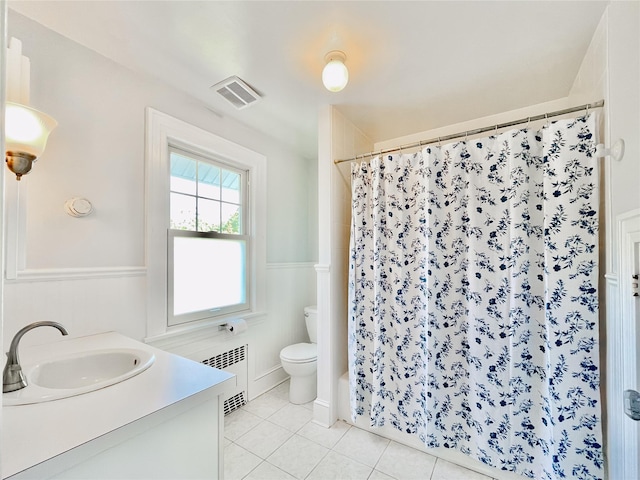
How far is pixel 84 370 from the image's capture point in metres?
1.26

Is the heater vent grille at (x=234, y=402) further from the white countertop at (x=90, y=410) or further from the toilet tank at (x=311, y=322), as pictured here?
the white countertop at (x=90, y=410)

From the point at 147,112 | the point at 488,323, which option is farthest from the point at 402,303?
the point at 147,112

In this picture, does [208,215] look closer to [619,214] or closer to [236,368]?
[236,368]

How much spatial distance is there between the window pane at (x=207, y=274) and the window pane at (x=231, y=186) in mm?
357

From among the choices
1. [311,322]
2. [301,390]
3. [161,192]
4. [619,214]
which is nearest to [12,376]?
[161,192]

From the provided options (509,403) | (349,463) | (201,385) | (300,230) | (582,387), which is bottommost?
(349,463)

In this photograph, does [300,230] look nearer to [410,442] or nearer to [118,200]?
[118,200]

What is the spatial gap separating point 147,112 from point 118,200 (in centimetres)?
58

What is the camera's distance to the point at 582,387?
1304 mm

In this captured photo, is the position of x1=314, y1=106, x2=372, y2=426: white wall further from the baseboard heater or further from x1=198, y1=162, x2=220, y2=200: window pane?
x1=198, y1=162, x2=220, y2=200: window pane

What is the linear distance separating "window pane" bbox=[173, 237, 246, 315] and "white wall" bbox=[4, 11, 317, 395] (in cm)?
26

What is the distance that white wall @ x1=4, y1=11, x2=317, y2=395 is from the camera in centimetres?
135

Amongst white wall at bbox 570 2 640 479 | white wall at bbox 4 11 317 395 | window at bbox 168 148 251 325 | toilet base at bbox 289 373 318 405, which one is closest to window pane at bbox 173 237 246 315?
window at bbox 168 148 251 325

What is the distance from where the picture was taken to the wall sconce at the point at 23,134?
1086 millimetres
